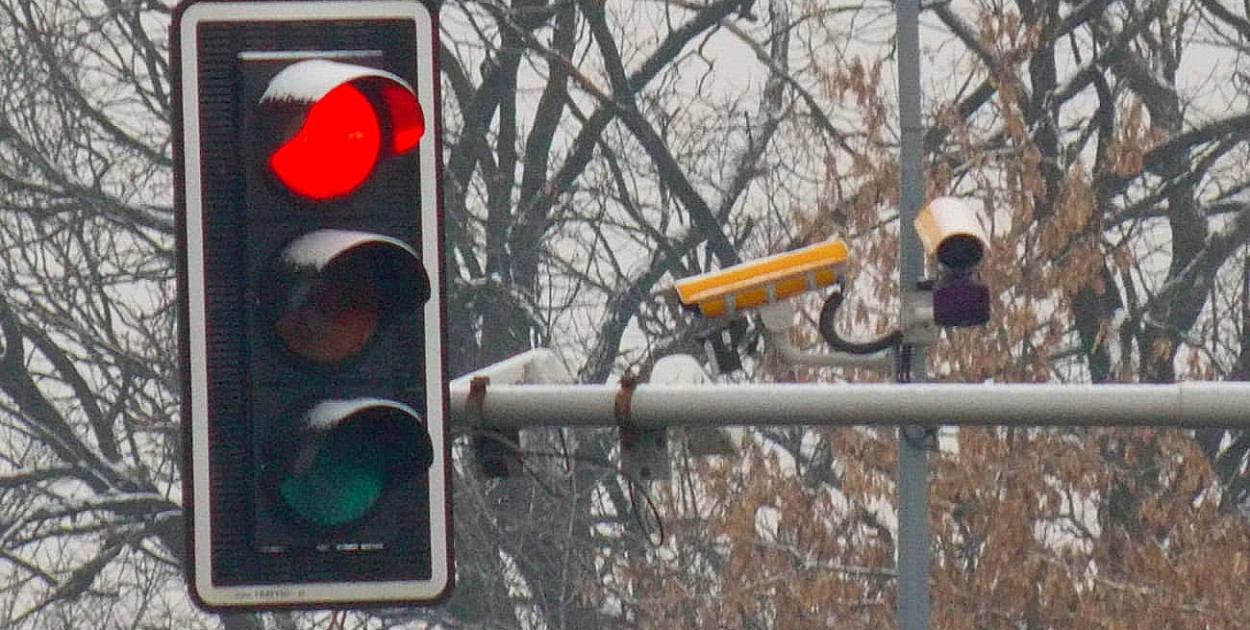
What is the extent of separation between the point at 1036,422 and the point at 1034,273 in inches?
595

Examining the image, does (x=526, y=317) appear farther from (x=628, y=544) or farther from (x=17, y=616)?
(x=17, y=616)

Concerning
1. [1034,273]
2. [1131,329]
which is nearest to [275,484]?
[1034,273]

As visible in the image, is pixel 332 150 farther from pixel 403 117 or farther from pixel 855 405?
pixel 855 405

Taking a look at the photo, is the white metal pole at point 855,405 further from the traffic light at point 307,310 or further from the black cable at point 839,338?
the traffic light at point 307,310

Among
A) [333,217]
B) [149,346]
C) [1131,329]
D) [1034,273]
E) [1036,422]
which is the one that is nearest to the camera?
[333,217]

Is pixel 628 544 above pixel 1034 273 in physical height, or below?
below

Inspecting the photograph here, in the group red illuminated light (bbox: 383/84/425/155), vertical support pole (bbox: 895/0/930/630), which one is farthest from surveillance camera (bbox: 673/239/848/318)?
red illuminated light (bbox: 383/84/425/155)

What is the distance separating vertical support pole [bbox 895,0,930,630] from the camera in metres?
12.7

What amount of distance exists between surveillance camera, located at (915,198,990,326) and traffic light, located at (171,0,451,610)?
4480 millimetres

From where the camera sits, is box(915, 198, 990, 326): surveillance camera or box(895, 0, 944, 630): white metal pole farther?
box(895, 0, 944, 630): white metal pole

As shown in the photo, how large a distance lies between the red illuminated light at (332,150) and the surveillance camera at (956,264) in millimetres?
4601

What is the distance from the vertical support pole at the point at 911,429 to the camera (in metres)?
12.7

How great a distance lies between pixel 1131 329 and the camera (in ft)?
82.1

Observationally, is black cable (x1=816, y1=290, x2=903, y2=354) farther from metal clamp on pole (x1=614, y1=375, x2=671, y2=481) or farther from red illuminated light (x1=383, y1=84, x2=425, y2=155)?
red illuminated light (x1=383, y1=84, x2=425, y2=155)
